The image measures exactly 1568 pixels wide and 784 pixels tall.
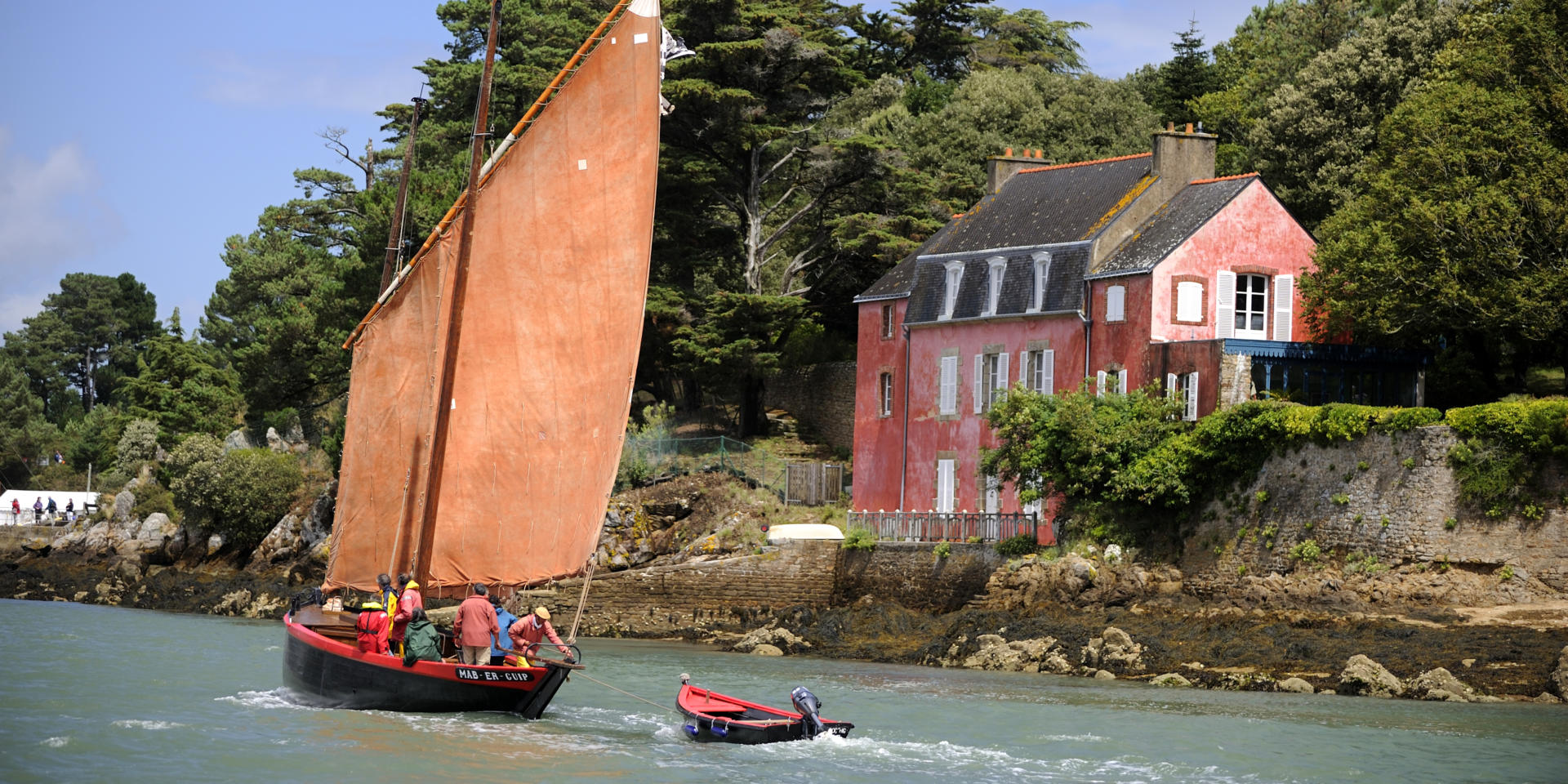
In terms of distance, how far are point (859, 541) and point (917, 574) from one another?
7.69 feet

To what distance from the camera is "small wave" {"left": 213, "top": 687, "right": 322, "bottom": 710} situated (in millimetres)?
25625

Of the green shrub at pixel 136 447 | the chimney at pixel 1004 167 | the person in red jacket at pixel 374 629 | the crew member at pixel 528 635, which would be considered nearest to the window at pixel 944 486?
the chimney at pixel 1004 167

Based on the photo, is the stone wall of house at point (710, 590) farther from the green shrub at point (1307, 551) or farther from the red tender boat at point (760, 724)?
the red tender boat at point (760, 724)

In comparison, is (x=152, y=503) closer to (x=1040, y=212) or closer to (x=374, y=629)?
(x=1040, y=212)

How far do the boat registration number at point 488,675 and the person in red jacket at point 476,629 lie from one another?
21 cm

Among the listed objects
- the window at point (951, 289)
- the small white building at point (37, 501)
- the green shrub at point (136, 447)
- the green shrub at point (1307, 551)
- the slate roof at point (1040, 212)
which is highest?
the slate roof at point (1040, 212)

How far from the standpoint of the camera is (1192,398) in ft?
130

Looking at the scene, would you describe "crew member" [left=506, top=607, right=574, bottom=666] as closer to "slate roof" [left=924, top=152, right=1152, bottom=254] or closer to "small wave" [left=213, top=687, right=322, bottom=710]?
"small wave" [left=213, top=687, right=322, bottom=710]

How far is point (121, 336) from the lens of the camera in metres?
122

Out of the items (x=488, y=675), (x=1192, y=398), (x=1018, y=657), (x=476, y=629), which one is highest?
(x=1192, y=398)

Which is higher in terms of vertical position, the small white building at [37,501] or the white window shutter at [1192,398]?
the white window shutter at [1192,398]

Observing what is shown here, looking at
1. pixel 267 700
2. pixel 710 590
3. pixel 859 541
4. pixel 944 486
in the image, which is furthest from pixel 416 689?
pixel 944 486

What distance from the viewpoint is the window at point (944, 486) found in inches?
1831

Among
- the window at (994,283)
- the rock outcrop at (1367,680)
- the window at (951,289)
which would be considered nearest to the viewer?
the rock outcrop at (1367,680)
